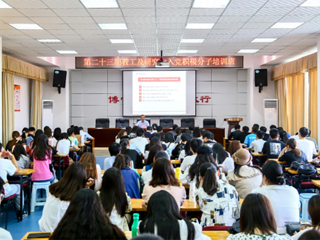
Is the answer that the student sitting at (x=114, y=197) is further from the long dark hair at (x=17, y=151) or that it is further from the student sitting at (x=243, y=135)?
the student sitting at (x=243, y=135)

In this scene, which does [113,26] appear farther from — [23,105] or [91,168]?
[23,105]

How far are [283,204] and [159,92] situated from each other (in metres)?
11.2

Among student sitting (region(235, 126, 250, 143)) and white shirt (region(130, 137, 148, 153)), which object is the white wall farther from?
student sitting (region(235, 126, 250, 143))

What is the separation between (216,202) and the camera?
304 centimetres

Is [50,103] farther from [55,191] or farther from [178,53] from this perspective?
[55,191]

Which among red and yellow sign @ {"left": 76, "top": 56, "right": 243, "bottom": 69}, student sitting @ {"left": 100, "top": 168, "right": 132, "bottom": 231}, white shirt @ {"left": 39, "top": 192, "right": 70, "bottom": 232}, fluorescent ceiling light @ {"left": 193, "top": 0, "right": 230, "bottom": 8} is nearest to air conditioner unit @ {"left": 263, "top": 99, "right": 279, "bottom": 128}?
red and yellow sign @ {"left": 76, "top": 56, "right": 243, "bottom": 69}

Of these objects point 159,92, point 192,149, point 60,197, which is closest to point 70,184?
point 60,197

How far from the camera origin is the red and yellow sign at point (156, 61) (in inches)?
Result: 473

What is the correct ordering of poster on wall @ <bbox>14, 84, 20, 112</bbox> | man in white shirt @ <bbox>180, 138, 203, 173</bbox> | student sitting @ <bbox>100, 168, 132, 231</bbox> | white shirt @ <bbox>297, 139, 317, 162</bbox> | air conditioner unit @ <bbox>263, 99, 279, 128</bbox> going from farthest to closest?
1. air conditioner unit @ <bbox>263, 99, 279, 128</bbox>
2. poster on wall @ <bbox>14, 84, 20, 112</bbox>
3. white shirt @ <bbox>297, 139, 317, 162</bbox>
4. man in white shirt @ <bbox>180, 138, 203, 173</bbox>
5. student sitting @ <bbox>100, 168, 132, 231</bbox>

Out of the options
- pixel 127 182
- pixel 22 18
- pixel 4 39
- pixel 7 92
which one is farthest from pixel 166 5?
pixel 7 92

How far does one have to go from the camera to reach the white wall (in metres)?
11.8

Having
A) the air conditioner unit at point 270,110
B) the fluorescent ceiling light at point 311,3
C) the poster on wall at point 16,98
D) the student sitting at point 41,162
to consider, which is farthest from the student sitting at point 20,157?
the air conditioner unit at point 270,110

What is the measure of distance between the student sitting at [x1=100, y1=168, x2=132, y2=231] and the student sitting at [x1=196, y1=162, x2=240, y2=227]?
73 centimetres

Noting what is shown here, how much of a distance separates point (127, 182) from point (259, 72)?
10.8m
